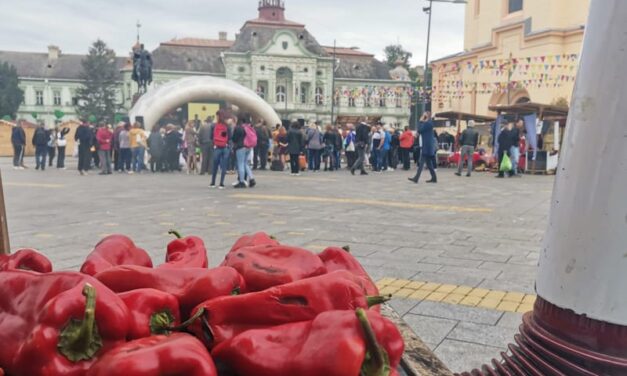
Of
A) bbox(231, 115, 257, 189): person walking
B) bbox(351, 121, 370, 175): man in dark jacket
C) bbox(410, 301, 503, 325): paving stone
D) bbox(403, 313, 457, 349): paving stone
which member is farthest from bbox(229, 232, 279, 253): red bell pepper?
bbox(351, 121, 370, 175): man in dark jacket

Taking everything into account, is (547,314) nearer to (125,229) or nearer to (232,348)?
(232,348)

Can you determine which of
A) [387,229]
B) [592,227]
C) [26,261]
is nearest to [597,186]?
[592,227]

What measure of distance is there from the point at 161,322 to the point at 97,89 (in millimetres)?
87860

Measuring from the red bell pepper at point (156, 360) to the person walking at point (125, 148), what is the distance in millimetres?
18791

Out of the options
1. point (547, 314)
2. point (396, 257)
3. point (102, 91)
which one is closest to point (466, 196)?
point (396, 257)

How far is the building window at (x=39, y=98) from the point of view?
292ft

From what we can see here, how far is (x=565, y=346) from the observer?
4.77 feet

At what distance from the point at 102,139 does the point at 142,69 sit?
790 centimetres

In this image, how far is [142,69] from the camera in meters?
25.1

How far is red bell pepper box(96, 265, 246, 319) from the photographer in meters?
1.39

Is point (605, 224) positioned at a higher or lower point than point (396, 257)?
higher

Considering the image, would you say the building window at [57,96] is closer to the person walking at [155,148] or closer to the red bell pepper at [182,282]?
the person walking at [155,148]

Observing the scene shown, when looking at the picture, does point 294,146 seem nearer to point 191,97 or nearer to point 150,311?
point 191,97

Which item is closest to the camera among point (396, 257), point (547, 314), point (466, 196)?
point (547, 314)
